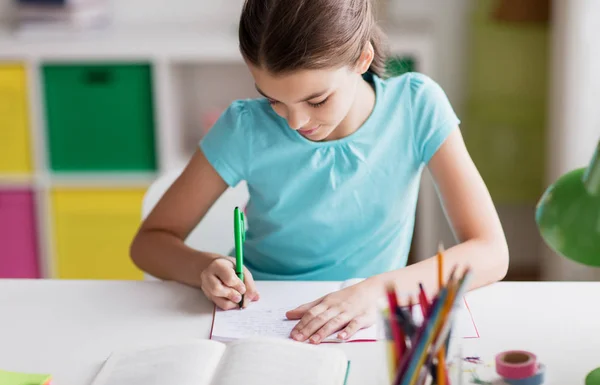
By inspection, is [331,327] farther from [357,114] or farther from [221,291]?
[357,114]

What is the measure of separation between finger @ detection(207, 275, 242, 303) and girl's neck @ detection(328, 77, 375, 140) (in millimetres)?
362

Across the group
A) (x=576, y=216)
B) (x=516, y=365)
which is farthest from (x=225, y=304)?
(x=576, y=216)

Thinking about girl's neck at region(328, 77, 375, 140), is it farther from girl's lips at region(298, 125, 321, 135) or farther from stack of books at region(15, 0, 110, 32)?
stack of books at region(15, 0, 110, 32)

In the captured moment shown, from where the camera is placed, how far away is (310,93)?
3.85ft

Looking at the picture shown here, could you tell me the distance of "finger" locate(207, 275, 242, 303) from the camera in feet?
3.77

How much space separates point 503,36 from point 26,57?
1501mm

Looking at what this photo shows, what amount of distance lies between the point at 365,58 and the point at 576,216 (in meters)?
0.54

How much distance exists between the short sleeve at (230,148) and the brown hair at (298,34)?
0.20 metres

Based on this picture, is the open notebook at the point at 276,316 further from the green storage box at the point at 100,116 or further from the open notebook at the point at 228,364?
the green storage box at the point at 100,116

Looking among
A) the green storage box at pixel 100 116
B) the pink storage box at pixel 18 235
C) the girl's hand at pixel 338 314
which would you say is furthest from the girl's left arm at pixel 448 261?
the pink storage box at pixel 18 235

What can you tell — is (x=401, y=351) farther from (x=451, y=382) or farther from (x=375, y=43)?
(x=375, y=43)

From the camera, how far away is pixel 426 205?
262 centimetres

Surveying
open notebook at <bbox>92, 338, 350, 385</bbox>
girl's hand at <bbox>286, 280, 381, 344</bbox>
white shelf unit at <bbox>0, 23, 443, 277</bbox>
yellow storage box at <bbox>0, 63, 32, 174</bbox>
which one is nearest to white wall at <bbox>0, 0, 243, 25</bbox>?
white shelf unit at <bbox>0, 23, 443, 277</bbox>

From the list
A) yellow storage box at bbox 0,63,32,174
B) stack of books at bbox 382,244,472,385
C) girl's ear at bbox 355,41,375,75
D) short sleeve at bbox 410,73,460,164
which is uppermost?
girl's ear at bbox 355,41,375,75
